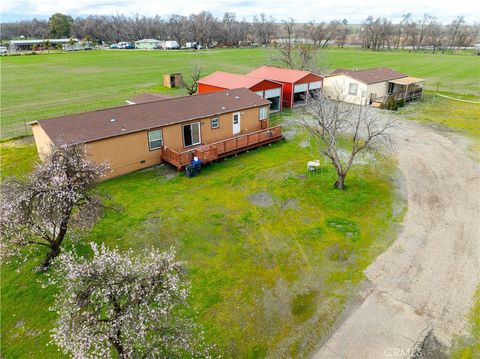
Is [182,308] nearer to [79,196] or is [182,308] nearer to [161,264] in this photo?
[161,264]

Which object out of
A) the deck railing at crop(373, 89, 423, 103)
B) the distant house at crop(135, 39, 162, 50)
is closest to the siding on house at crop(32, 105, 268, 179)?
the deck railing at crop(373, 89, 423, 103)

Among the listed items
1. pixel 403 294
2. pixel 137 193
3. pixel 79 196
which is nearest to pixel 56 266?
pixel 79 196

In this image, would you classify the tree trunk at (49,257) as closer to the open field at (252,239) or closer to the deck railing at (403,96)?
the open field at (252,239)

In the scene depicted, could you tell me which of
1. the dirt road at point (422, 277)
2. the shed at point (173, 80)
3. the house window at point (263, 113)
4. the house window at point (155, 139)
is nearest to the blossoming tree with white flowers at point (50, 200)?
the house window at point (155, 139)

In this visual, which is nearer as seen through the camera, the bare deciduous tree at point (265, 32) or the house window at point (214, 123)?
the house window at point (214, 123)

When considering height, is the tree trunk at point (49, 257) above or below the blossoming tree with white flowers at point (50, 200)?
below

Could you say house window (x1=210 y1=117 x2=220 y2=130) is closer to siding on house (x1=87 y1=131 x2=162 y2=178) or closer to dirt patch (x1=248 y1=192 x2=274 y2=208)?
siding on house (x1=87 y1=131 x2=162 y2=178)
